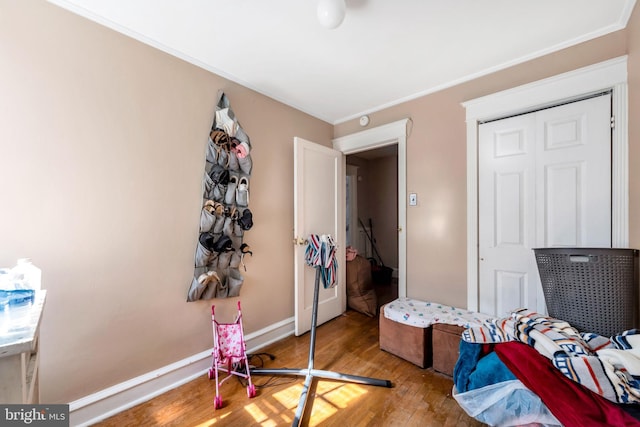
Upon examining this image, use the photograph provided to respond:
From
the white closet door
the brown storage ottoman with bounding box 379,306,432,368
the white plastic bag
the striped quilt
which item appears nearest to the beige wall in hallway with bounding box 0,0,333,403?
the brown storage ottoman with bounding box 379,306,432,368

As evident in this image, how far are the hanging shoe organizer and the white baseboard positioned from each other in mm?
514

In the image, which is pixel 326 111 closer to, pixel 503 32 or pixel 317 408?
pixel 503 32

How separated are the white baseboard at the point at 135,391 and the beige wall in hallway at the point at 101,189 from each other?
2.1 inches

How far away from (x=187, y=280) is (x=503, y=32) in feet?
9.34

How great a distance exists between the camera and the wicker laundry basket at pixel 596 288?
1366 millimetres

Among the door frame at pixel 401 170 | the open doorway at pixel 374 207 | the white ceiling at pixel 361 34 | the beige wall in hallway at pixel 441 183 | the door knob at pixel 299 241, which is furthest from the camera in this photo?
the open doorway at pixel 374 207

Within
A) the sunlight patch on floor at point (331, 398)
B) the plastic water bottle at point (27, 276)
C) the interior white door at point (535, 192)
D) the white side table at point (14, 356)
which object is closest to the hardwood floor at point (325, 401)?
the sunlight patch on floor at point (331, 398)

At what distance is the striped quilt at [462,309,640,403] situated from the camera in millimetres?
913

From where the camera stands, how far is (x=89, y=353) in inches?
60.5

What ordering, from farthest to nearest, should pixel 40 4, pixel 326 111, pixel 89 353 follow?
pixel 326 111 → pixel 89 353 → pixel 40 4

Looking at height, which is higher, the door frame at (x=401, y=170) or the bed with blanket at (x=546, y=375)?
the door frame at (x=401, y=170)

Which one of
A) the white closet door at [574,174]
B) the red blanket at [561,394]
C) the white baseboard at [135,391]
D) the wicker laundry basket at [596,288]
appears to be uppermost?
the white closet door at [574,174]

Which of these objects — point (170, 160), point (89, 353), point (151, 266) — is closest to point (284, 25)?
point (170, 160)

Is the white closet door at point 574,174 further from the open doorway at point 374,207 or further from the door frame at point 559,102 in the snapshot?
the open doorway at point 374,207
